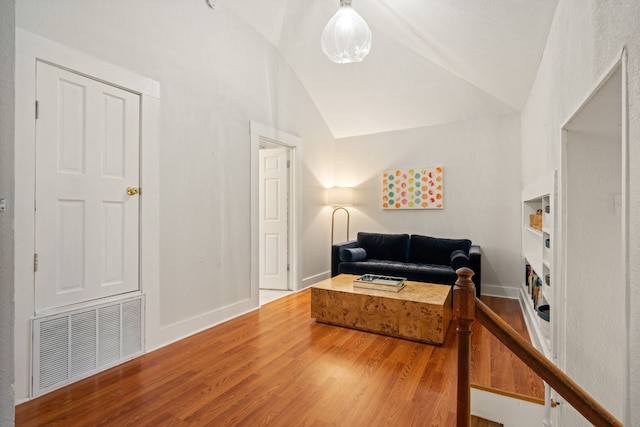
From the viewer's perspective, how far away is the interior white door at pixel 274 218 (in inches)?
175

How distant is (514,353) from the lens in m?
1.13

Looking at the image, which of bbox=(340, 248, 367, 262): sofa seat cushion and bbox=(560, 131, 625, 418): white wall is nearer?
bbox=(560, 131, 625, 418): white wall

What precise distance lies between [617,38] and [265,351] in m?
2.69

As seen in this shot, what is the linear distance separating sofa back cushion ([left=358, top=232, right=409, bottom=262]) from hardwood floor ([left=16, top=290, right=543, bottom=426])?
5.36ft

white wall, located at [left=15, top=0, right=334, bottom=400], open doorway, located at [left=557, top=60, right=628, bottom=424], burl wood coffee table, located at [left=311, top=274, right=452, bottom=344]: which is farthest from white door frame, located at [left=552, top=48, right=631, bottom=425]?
white wall, located at [left=15, top=0, right=334, bottom=400]

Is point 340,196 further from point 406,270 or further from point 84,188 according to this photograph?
point 84,188

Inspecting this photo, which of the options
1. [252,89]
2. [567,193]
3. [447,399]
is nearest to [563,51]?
[567,193]

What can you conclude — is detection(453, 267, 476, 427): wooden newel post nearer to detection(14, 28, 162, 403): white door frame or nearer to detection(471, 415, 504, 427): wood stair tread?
detection(471, 415, 504, 427): wood stair tread

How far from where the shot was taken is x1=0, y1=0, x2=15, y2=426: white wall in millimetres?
957

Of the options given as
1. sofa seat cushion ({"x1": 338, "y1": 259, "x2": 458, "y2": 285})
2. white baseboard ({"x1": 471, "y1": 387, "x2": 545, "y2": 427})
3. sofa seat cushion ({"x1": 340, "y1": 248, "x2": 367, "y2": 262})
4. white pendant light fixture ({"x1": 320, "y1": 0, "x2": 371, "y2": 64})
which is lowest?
white baseboard ({"x1": 471, "y1": 387, "x2": 545, "y2": 427})

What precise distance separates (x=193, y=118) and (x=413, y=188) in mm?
3205

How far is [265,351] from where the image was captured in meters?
2.59

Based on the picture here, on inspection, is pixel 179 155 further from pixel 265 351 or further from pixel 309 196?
pixel 309 196

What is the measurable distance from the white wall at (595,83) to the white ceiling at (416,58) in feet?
1.15
